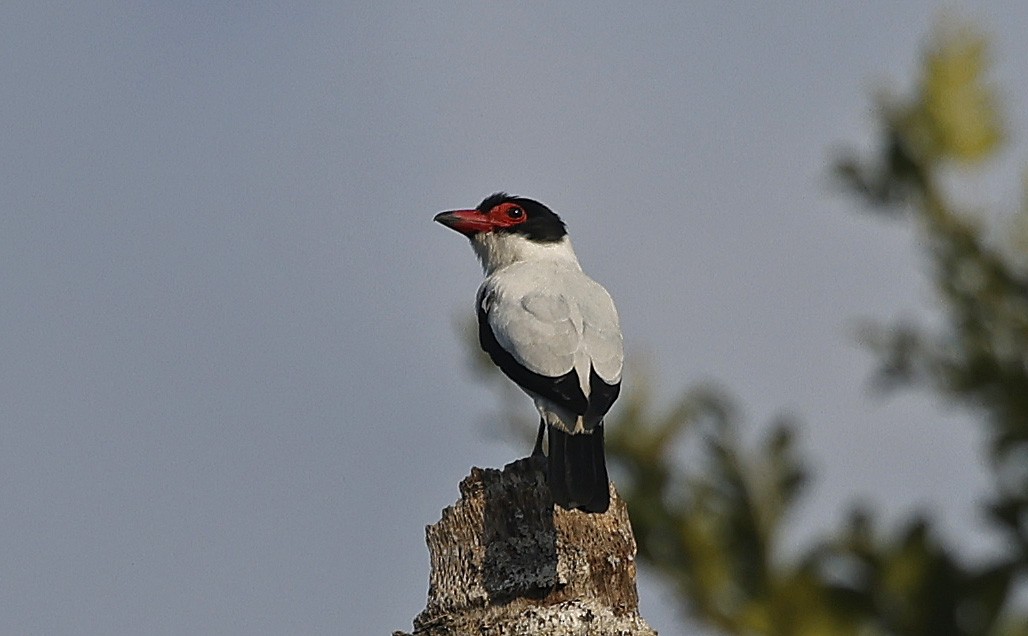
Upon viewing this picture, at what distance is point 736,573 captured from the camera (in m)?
3.88

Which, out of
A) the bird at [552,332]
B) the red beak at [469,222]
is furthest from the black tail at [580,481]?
the red beak at [469,222]

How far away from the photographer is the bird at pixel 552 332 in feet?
18.8

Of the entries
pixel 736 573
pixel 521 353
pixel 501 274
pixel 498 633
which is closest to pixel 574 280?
pixel 501 274

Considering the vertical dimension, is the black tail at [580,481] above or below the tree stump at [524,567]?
above

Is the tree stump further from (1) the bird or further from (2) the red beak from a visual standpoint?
(2) the red beak

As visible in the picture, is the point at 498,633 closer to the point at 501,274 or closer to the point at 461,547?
the point at 461,547

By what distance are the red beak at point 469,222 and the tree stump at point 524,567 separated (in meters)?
4.06

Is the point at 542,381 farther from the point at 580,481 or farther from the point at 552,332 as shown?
the point at 580,481

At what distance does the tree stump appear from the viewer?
4.64 meters

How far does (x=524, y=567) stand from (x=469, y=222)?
460 centimetres

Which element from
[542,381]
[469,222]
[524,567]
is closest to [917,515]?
[524,567]

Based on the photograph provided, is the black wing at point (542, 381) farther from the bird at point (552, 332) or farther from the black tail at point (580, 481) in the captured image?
the black tail at point (580, 481)

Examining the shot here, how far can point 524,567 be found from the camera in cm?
480

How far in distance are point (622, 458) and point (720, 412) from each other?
0.55 m
